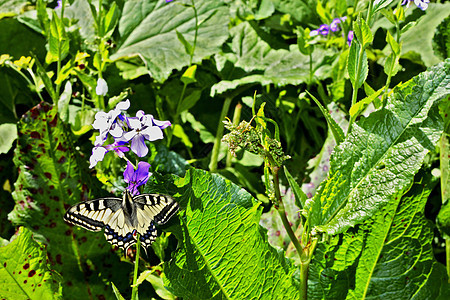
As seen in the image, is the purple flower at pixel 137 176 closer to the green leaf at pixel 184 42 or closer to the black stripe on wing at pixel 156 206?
the black stripe on wing at pixel 156 206

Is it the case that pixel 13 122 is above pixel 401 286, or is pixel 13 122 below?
above

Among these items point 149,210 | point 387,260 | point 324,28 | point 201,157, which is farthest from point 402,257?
point 324,28

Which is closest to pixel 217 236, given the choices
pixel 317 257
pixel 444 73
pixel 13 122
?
pixel 317 257

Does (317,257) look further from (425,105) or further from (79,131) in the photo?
(79,131)

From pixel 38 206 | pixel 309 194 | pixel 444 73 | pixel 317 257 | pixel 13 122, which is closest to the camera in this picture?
pixel 444 73

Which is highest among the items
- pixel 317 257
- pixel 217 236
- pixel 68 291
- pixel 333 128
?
pixel 333 128

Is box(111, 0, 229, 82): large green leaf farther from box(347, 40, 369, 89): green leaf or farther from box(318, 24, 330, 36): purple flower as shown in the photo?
box(347, 40, 369, 89): green leaf

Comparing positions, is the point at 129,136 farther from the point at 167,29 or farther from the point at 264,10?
the point at 264,10

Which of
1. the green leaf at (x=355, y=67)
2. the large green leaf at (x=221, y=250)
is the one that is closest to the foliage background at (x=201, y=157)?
the large green leaf at (x=221, y=250)
